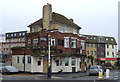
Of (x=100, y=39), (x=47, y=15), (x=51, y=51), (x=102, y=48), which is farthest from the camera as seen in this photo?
(x=100, y=39)

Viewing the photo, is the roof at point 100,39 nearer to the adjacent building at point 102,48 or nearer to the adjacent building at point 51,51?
the adjacent building at point 102,48

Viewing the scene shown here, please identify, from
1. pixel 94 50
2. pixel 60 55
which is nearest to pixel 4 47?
pixel 94 50

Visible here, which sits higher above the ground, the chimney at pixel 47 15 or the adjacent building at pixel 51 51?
the chimney at pixel 47 15

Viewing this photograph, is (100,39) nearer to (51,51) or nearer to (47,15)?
(47,15)

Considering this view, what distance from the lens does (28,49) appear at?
110 ft

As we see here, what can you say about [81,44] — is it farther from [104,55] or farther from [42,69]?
[104,55]

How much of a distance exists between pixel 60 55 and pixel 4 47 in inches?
2848

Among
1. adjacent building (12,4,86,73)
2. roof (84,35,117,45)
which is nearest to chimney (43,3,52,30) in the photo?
adjacent building (12,4,86,73)

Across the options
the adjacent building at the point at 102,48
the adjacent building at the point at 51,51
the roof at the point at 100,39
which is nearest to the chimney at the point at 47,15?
the adjacent building at the point at 51,51

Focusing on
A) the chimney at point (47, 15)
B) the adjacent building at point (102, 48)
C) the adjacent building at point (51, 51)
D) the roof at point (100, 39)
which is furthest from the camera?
the roof at point (100, 39)

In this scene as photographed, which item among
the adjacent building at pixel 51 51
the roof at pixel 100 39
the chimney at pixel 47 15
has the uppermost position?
the chimney at pixel 47 15

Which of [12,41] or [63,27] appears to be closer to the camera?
[63,27]

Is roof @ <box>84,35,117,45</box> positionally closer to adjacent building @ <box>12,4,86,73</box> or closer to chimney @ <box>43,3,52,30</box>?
adjacent building @ <box>12,4,86,73</box>

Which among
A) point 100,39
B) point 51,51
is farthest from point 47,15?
point 100,39
